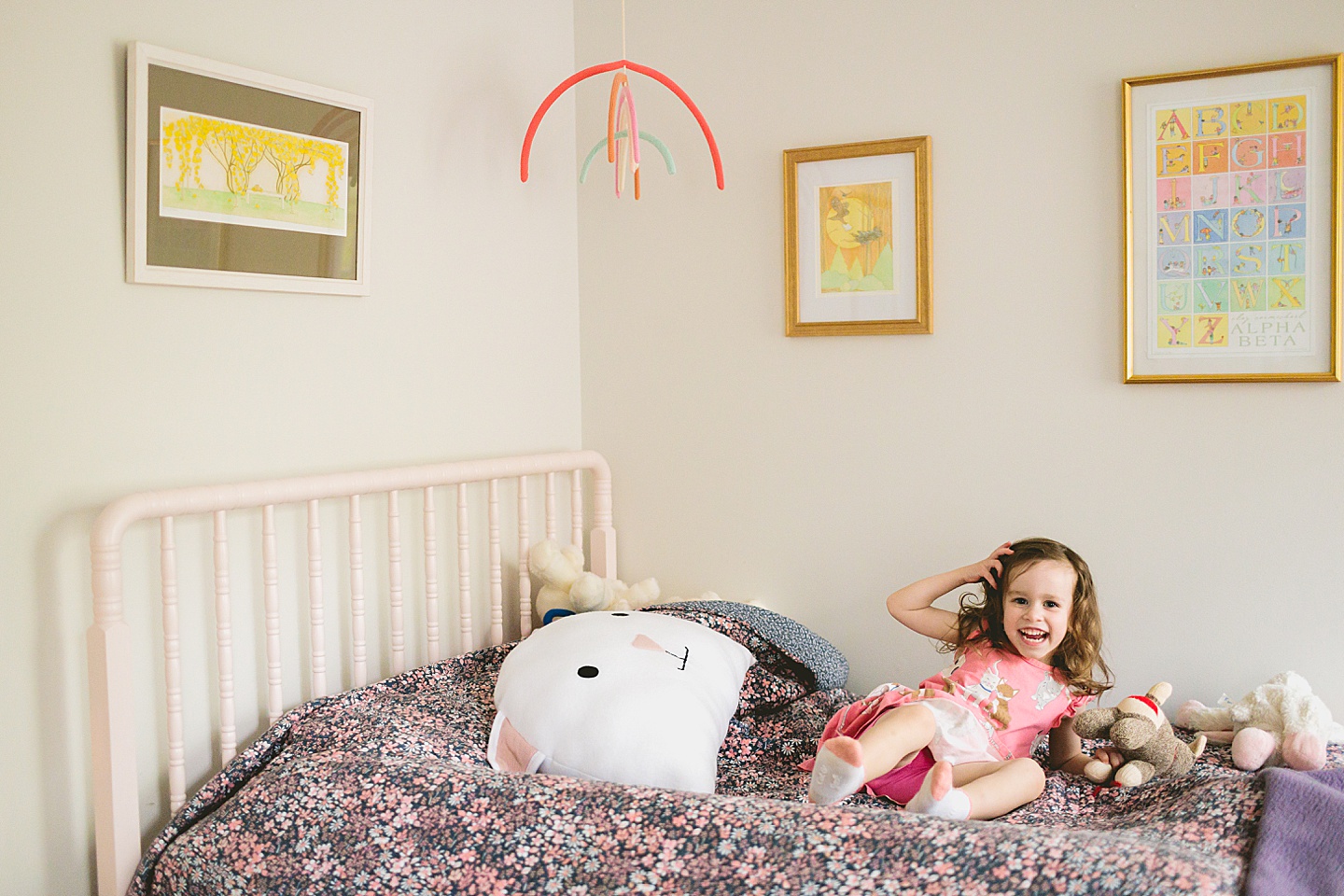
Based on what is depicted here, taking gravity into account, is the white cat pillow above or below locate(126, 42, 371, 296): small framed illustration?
below

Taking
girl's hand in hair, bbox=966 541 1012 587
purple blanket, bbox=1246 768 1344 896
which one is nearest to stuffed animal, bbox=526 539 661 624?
girl's hand in hair, bbox=966 541 1012 587

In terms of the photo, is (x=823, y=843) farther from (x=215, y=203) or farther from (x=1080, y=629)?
(x=215, y=203)

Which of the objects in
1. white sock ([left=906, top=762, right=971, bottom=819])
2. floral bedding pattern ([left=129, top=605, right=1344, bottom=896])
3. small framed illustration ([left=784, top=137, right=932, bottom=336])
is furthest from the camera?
small framed illustration ([left=784, top=137, right=932, bottom=336])

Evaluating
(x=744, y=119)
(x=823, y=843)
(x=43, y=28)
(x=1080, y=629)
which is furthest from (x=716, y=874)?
(x=744, y=119)

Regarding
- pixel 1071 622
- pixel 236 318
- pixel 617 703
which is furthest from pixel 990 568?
pixel 236 318

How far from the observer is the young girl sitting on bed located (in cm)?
163

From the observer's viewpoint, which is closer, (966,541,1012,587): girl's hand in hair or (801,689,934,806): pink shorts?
(801,689,934,806): pink shorts

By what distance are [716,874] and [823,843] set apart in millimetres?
127

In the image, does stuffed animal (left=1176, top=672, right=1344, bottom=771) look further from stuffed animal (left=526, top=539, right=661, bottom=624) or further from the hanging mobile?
the hanging mobile

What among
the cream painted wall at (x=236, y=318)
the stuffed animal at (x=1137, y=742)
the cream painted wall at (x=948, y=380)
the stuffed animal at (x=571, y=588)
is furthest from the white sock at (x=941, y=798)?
the cream painted wall at (x=236, y=318)

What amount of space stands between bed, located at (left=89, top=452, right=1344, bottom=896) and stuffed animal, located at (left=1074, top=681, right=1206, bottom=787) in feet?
0.11

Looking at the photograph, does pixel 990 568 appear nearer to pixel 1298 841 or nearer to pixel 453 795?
pixel 1298 841

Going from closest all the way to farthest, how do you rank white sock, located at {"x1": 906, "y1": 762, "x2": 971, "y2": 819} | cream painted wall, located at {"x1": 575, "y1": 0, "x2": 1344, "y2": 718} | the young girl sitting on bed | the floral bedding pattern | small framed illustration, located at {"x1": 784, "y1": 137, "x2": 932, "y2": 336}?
the floral bedding pattern < white sock, located at {"x1": 906, "y1": 762, "x2": 971, "y2": 819} < the young girl sitting on bed < cream painted wall, located at {"x1": 575, "y1": 0, "x2": 1344, "y2": 718} < small framed illustration, located at {"x1": 784, "y1": 137, "x2": 932, "y2": 336}

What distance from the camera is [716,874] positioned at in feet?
4.13
